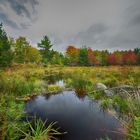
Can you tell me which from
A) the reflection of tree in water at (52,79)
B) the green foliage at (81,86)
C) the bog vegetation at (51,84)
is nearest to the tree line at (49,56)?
the bog vegetation at (51,84)

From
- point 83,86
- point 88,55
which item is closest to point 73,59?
point 88,55

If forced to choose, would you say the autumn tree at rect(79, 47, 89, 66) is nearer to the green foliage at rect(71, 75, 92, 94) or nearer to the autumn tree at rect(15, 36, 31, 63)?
the autumn tree at rect(15, 36, 31, 63)

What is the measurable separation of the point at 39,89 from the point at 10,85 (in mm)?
2662

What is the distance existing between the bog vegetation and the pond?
0.46 meters

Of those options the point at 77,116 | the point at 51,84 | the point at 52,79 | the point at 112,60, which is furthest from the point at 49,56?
the point at 77,116

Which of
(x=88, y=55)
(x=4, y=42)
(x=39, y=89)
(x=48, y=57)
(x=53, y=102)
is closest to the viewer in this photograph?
(x=53, y=102)

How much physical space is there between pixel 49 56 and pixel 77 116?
46.3 meters

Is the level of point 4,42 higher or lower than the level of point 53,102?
higher

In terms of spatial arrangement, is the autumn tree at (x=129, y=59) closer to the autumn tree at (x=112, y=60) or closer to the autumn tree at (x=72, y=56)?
the autumn tree at (x=112, y=60)

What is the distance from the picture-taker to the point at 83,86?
1192 cm

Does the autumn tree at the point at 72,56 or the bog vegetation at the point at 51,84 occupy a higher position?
the autumn tree at the point at 72,56

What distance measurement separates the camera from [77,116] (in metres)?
7.06

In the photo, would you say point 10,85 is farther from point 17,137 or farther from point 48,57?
point 48,57

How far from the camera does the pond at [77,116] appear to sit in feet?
17.7
